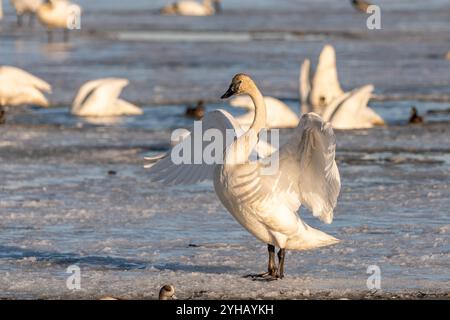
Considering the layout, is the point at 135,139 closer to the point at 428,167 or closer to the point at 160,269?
the point at 428,167

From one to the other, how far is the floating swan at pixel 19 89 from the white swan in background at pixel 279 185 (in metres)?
9.46

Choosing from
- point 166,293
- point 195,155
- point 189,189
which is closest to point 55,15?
point 189,189

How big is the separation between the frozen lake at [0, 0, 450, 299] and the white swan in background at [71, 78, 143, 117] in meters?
0.27

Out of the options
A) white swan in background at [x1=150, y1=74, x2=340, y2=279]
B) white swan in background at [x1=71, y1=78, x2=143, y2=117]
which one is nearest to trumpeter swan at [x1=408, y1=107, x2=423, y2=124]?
white swan in background at [x1=71, y1=78, x2=143, y2=117]

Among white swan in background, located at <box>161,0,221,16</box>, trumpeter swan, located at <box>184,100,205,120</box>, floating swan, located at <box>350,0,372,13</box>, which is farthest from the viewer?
white swan in background, located at <box>161,0,221,16</box>

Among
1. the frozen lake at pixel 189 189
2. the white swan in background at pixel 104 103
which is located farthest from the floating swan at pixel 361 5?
the white swan in background at pixel 104 103

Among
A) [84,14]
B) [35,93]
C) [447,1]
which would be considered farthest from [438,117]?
[447,1]

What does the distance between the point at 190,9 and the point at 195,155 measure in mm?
27638

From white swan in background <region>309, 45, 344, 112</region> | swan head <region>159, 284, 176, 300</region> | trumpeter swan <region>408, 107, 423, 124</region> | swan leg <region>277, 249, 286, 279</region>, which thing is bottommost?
swan head <region>159, 284, 176, 300</region>

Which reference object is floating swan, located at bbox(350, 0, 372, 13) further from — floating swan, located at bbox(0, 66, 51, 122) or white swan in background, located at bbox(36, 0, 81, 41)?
floating swan, located at bbox(0, 66, 51, 122)

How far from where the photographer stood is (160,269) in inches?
312

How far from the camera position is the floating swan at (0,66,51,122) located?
16.8 meters

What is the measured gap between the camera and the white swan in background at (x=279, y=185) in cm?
740

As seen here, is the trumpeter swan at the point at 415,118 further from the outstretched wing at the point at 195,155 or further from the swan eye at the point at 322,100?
the outstretched wing at the point at 195,155
